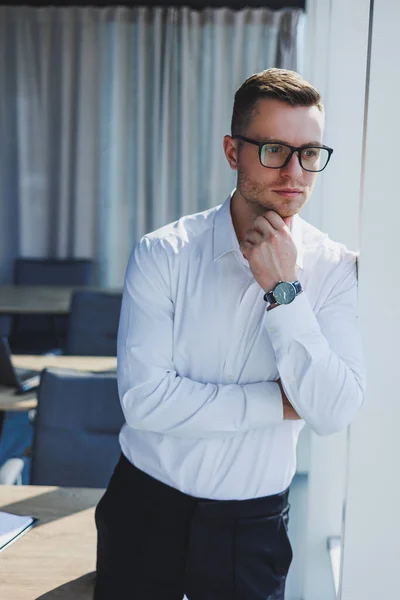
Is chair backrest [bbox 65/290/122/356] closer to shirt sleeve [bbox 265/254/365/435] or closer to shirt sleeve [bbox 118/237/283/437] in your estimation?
shirt sleeve [bbox 118/237/283/437]

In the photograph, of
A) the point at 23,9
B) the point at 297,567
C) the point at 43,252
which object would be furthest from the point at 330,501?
the point at 23,9

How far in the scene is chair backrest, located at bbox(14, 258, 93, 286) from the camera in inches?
224

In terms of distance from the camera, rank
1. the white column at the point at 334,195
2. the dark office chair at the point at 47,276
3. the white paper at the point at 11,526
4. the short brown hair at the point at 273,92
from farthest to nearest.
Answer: the dark office chair at the point at 47,276, the white column at the point at 334,195, the white paper at the point at 11,526, the short brown hair at the point at 273,92

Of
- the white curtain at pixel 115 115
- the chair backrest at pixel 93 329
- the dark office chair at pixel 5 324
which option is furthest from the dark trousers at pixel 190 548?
the white curtain at pixel 115 115

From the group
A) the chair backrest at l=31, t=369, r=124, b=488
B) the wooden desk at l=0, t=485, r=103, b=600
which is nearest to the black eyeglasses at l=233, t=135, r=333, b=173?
the wooden desk at l=0, t=485, r=103, b=600

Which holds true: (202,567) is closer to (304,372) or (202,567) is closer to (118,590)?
(118,590)

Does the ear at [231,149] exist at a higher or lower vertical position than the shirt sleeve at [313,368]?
higher

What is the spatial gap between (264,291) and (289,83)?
0.39 m

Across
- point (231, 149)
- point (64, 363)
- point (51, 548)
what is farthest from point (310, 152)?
point (64, 363)

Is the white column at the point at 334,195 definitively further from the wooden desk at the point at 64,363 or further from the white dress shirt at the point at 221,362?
the wooden desk at the point at 64,363

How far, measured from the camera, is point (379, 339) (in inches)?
53.5

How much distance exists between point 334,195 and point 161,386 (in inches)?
39.1

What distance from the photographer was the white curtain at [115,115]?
6.28 meters

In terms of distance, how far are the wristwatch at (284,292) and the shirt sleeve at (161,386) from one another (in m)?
0.18
